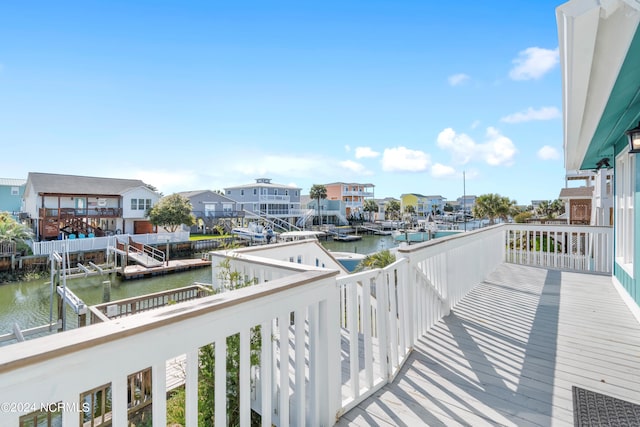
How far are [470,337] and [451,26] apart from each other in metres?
6.25

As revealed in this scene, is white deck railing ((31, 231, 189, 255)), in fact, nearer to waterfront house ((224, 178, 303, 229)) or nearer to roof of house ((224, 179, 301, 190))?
waterfront house ((224, 178, 303, 229))

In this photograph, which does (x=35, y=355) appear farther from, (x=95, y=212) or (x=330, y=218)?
(x=330, y=218)

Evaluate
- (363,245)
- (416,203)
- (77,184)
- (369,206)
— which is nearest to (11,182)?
(77,184)

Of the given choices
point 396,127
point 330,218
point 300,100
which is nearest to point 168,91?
point 300,100

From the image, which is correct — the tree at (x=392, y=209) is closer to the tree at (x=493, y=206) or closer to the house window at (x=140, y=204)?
the tree at (x=493, y=206)

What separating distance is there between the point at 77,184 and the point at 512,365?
26.7 meters

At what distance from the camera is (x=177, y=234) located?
21594 mm

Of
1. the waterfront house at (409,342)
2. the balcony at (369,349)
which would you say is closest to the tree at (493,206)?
the balcony at (369,349)

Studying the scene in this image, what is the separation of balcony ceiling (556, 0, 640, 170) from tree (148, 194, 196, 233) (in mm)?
22046

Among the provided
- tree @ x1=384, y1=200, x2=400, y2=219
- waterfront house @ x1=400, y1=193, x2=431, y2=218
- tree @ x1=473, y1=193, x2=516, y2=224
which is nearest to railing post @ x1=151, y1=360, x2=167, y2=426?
tree @ x1=473, y1=193, x2=516, y2=224

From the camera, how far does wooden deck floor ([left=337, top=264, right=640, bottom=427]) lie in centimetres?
210

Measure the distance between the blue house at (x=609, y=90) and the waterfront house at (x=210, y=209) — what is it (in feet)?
92.4

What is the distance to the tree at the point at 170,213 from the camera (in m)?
21.4

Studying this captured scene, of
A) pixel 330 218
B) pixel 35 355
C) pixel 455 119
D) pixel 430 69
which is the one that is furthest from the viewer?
pixel 330 218
